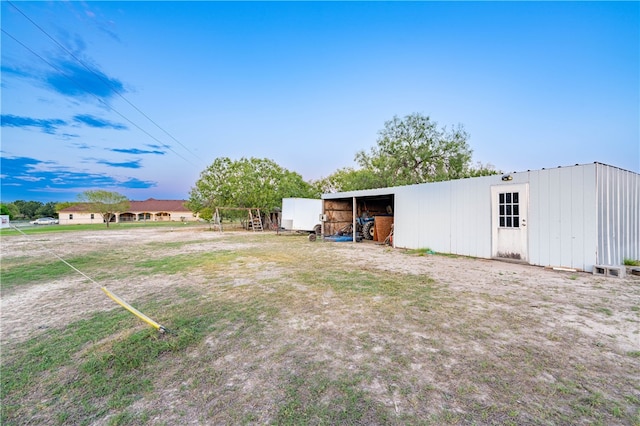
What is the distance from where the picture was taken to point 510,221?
785 centimetres

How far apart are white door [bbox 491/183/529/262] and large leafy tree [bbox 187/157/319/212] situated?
20013 mm

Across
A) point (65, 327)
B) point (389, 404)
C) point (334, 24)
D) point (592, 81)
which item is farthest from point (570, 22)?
point (65, 327)

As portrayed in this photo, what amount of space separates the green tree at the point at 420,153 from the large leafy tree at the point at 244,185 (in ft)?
30.7

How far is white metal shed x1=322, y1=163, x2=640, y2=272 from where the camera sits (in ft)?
21.1

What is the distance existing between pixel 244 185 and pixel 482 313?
2420 centimetres

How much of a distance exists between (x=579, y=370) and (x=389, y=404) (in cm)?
195

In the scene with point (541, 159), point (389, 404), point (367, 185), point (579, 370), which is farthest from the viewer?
point (367, 185)

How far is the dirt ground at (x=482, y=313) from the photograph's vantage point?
2723mm

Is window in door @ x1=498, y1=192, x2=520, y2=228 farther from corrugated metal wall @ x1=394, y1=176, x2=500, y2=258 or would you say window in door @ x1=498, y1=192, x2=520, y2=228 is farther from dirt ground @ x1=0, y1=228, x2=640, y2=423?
dirt ground @ x1=0, y1=228, x2=640, y2=423

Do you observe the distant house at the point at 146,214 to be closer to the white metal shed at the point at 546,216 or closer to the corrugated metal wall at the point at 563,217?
the white metal shed at the point at 546,216

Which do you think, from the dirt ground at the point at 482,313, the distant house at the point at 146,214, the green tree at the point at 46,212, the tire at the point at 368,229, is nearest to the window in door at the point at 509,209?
the dirt ground at the point at 482,313

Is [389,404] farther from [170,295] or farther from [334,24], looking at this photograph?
[334,24]

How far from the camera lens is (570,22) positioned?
912cm

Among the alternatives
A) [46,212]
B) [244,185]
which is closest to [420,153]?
[244,185]
